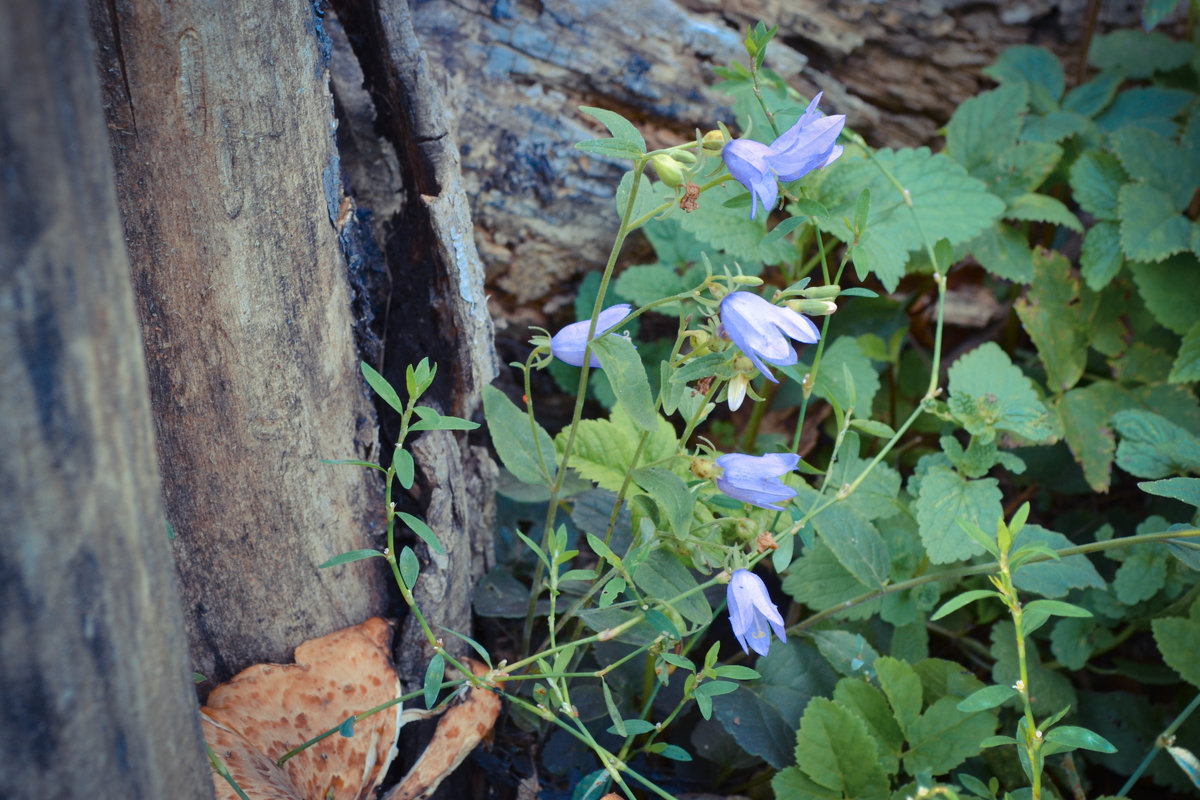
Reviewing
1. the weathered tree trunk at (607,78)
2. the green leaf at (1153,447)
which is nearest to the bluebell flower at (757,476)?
the green leaf at (1153,447)

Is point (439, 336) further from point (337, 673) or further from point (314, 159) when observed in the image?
point (337, 673)

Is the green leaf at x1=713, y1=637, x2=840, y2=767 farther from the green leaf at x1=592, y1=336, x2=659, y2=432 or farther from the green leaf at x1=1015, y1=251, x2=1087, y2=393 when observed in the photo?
the green leaf at x1=1015, y1=251, x2=1087, y2=393

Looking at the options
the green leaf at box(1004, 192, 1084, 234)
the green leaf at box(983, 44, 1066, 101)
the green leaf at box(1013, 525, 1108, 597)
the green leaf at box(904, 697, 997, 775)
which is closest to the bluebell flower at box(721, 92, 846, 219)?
the green leaf at box(1013, 525, 1108, 597)

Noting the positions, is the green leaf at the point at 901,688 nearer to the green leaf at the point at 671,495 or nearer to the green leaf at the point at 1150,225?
the green leaf at the point at 671,495

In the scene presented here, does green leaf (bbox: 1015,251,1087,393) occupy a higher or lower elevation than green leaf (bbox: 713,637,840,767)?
higher

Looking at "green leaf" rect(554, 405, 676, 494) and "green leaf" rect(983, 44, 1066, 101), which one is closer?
"green leaf" rect(554, 405, 676, 494)

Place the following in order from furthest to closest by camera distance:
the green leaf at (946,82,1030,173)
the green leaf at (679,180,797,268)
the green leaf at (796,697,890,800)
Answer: the green leaf at (946,82,1030,173) < the green leaf at (679,180,797,268) < the green leaf at (796,697,890,800)

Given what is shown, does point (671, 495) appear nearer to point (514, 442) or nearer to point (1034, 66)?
point (514, 442)
